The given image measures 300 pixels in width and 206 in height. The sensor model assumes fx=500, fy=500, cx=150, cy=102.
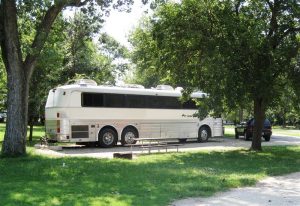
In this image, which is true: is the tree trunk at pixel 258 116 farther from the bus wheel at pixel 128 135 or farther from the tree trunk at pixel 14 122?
the tree trunk at pixel 14 122

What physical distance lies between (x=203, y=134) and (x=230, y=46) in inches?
485

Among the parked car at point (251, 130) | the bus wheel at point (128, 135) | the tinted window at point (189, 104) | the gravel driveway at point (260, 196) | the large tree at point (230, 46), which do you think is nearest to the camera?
the gravel driveway at point (260, 196)

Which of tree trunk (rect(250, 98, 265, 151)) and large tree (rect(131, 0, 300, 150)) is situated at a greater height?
large tree (rect(131, 0, 300, 150))

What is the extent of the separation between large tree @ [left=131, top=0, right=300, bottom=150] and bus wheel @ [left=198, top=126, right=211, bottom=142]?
910 cm

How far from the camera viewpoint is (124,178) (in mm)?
12352

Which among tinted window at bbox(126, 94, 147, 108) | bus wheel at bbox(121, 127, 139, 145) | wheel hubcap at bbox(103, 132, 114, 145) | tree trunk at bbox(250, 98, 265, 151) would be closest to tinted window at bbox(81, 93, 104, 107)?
wheel hubcap at bbox(103, 132, 114, 145)

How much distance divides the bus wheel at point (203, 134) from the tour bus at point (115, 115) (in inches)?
4.1

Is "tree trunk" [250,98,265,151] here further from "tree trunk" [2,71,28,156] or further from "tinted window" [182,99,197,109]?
"tree trunk" [2,71,28,156]

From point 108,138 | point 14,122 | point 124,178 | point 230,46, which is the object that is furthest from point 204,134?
point 124,178

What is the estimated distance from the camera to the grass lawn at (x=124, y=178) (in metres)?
9.60

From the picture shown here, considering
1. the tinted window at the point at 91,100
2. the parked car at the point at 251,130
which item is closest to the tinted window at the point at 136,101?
the tinted window at the point at 91,100

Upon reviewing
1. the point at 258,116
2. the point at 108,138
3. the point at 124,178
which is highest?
the point at 258,116

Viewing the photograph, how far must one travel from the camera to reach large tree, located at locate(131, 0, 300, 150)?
61.7 ft

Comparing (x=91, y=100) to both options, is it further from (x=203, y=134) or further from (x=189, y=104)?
(x=203, y=134)
